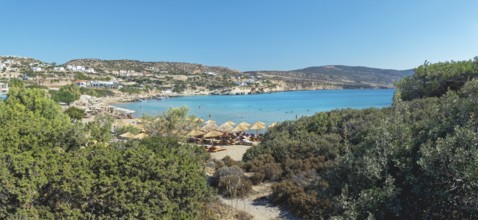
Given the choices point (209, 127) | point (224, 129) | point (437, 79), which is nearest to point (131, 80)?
point (209, 127)

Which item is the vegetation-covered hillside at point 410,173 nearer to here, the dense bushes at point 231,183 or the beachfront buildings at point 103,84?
the dense bushes at point 231,183

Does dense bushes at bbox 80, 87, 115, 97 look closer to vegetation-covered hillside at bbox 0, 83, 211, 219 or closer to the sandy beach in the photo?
the sandy beach

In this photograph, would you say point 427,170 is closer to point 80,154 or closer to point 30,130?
point 80,154

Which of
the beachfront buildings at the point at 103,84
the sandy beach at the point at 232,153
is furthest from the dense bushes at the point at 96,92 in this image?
the sandy beach at the point at 232,153

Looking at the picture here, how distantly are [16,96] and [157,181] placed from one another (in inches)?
770

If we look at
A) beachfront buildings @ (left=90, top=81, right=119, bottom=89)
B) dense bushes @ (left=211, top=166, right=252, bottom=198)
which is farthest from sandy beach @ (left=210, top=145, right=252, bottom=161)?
beachfront buildings @ (left=90, top=81, right=119, bottom=89)

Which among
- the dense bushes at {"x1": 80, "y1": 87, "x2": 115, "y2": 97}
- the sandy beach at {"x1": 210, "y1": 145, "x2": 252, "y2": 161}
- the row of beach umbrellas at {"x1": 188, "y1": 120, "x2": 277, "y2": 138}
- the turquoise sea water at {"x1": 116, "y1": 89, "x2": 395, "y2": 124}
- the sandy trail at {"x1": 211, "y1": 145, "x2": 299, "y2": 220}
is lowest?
the turquoise sea water at {"x1": 116, "y1": 89, "x2": 395, "y2": 124}

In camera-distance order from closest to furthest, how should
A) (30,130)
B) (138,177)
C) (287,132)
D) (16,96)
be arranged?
1. (138,177)
2. (30,130)
3. (287,132)
4. (16,96)

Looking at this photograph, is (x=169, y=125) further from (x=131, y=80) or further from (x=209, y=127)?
(x=131, y=80)

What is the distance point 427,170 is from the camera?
6121mm

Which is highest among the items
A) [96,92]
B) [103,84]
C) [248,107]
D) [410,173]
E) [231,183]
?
[410,173]

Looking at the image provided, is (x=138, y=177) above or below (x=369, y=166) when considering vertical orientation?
below

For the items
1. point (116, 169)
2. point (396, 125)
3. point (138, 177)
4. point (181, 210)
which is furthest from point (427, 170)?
point (116, 169)

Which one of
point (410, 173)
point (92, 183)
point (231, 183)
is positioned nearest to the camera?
point (410, 173)
